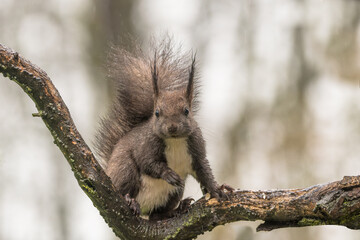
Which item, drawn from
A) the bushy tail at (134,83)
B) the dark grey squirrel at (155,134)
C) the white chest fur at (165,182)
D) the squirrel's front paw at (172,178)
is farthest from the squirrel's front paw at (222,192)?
the bushy tail at (134,83)

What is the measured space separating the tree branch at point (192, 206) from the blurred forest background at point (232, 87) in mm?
3688

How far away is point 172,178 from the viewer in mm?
3369

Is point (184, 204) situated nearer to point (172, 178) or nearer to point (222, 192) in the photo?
point (172, 178)

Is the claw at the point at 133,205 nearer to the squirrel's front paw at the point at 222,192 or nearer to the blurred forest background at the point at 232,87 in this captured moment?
the squirrel's front paw at the point at 222,192

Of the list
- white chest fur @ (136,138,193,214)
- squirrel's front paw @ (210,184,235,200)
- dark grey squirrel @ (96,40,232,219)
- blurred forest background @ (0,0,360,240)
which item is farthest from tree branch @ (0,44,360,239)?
blurred forest background @ (0,0,360,240)

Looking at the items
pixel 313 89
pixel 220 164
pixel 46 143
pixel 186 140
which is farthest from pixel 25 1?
pixel 186 140

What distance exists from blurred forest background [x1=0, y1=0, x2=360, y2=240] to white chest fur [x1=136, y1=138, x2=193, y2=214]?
332cm

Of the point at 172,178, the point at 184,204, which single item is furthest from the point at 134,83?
the point at 184,204

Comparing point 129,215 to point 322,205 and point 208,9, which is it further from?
point 208,9

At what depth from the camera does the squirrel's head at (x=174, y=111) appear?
3.43 m

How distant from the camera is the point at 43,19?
24.2 feet

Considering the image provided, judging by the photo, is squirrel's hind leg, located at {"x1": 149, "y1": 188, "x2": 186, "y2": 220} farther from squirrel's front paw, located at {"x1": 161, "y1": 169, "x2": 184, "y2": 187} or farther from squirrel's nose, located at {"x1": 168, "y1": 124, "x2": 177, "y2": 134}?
squirrel's nose, located at {"x1": 168, "y1": 124, "x2": 177, "y2": 134}

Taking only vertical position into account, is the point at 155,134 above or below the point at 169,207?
above

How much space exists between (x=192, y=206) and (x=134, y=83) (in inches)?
45.5
